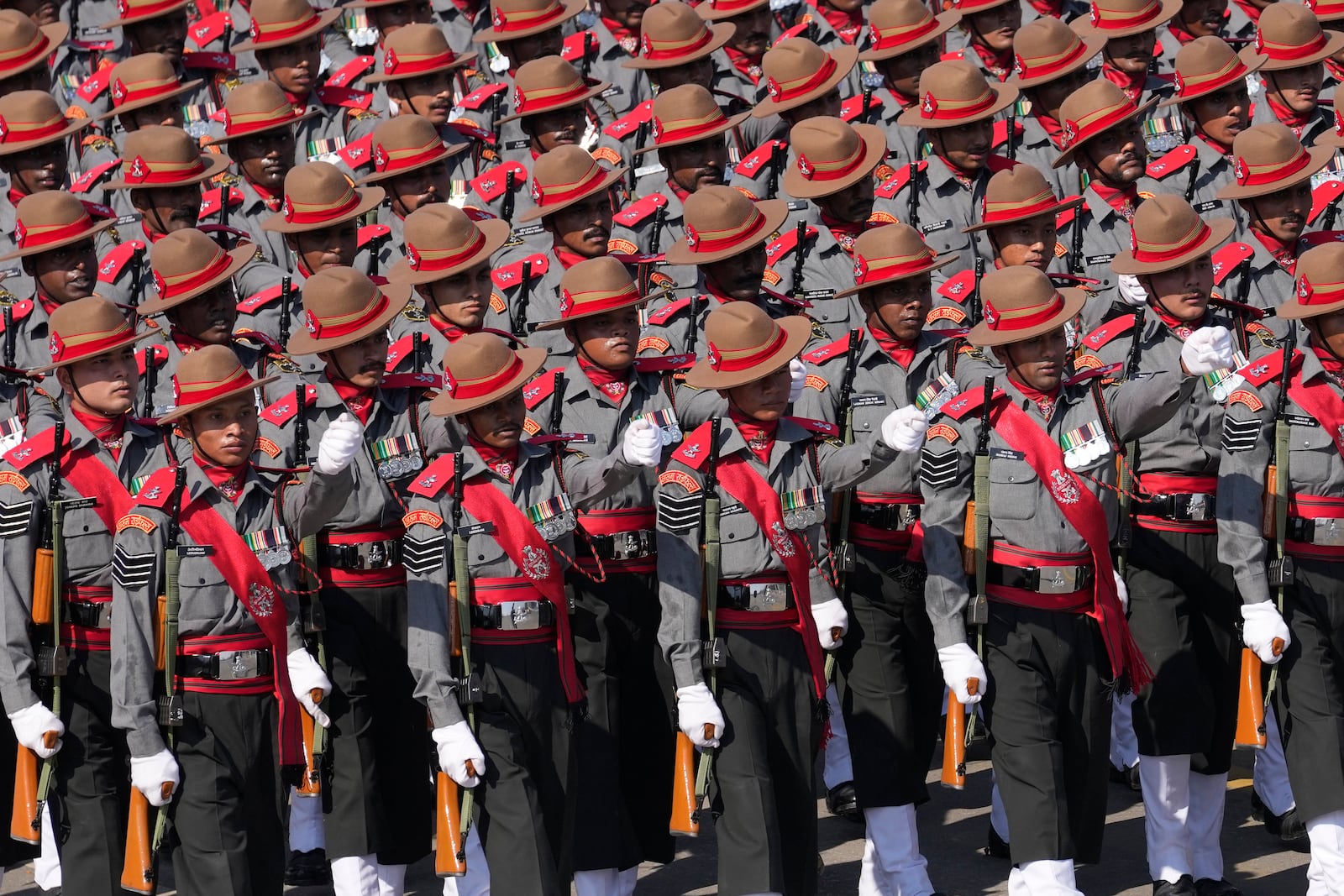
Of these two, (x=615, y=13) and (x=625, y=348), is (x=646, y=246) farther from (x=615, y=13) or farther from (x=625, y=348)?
(x=615, y=13)

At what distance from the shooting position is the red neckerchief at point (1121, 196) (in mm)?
10992

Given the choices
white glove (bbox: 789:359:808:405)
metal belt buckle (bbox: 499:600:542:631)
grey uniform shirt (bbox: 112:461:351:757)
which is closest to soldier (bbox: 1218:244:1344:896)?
white glove (bbox: 789:359:808:405)

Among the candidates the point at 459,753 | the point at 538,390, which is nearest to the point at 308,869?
the point at 459,753

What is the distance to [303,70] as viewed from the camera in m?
13.1

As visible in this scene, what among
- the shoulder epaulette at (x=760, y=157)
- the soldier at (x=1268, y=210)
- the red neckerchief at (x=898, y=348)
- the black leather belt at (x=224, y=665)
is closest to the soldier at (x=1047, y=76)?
the shoulder epaulette at (x=760, y=157)

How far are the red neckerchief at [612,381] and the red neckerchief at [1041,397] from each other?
148 cm

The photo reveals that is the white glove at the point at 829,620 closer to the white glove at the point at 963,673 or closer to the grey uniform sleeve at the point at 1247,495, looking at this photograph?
the white glove at the point at 963,673

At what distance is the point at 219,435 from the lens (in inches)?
317

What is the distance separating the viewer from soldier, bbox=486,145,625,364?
10352 mm

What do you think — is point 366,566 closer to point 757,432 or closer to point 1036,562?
point 757,432

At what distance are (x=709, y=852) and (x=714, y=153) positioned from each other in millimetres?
3415

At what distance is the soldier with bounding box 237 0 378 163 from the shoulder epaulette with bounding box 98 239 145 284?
74.0 inches

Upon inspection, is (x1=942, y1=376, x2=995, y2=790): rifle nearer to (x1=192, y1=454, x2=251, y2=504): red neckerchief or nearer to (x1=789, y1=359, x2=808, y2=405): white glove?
(x1=789, y1=359, x2=808, y2=405): white glove

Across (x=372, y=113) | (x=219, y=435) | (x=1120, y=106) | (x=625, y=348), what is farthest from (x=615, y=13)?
(x=219, y=435)
